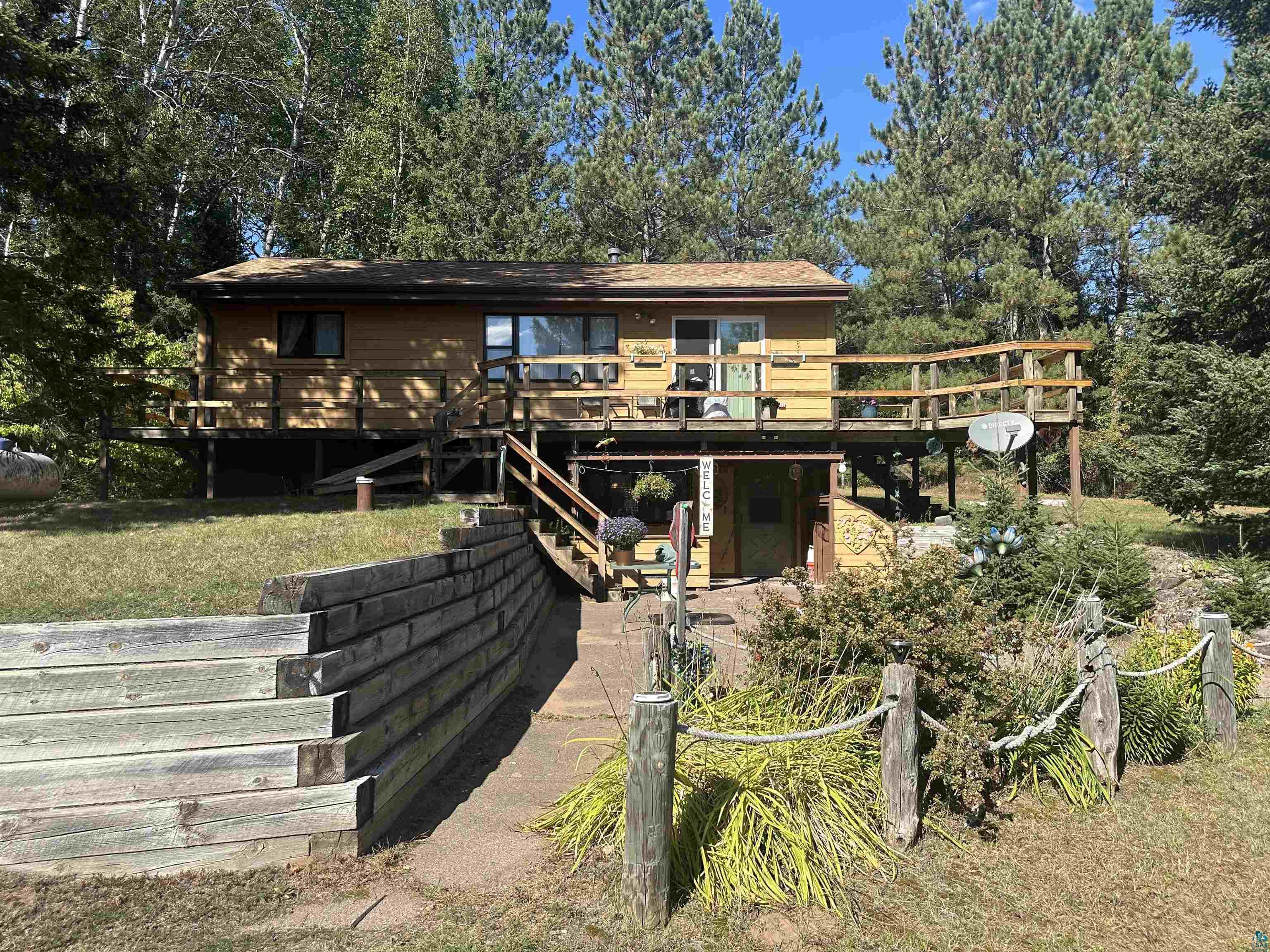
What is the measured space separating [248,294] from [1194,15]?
4613 cm

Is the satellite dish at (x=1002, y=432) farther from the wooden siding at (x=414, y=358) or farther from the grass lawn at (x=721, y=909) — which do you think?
the grass lawn at (x=721, y=909)

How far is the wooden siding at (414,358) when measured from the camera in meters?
17.0

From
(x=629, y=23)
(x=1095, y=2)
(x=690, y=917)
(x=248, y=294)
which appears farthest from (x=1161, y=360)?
(x=629, y=23)

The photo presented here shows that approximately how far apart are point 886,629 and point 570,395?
10582 mm

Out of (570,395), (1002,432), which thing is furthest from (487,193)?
(1002,432)

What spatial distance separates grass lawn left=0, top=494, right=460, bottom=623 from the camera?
5844 millimetres

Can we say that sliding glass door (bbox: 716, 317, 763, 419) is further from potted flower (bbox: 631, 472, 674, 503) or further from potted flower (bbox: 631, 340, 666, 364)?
potted flower (bbox: 631, 472, 674, 503)

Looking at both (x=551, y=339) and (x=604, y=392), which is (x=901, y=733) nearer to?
(x=604, y=392)

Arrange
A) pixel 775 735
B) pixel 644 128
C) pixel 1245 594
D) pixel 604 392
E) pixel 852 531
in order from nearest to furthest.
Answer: pixel 775 735 → pixel 1245 594 → pixel 604 392 → pixel 852 531 → pixel 644 128

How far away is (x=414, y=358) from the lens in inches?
682

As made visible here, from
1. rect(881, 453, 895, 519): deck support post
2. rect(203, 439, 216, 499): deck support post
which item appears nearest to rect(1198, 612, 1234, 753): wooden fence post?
rect(881, 453, 895, 519): deck support post

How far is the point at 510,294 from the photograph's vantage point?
16812 millimetres

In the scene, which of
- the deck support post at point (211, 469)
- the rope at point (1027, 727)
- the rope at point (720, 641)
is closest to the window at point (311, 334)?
the deck support post at point (211, 469)

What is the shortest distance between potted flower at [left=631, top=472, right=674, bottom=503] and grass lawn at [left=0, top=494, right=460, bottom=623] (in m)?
4.52
